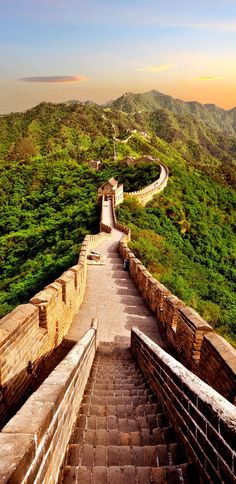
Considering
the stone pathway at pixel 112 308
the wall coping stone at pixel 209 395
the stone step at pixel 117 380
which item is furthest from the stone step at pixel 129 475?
the stone pathway at pixel 112 308

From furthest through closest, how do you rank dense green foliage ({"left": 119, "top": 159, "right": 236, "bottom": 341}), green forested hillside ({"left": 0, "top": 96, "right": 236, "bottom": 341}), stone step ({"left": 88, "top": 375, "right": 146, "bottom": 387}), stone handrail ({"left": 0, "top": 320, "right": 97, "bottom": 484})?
green forested hillside ({"left": 0, "top": 96, "right": 236, "bottom": 341})
dense green foliage ({"left": 119, "top": 159, "right": 236, "bottom": 341})
stone step ({"left": 88, "top": 375, "right": 146, "bottom": 387})
stone handrail ({"left": 0, "top": 320, "right": 97, "bottom": 484})

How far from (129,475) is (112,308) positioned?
27.3ft

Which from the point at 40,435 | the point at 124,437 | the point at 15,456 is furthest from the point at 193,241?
the point at 15,456

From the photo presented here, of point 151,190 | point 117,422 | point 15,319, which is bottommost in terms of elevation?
point 117,422

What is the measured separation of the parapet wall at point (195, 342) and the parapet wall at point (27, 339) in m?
2.30

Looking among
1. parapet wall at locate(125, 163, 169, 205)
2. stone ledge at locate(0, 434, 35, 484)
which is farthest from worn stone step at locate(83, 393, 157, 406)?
parapet wall at locate(125, 163, 169, 205)

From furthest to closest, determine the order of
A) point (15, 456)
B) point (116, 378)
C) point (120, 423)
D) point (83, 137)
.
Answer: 1. point (83, 137)
2. point (116, 378)
3. point (120, 423)
4. point (15, 456)

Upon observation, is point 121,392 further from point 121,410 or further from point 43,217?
point 43,217

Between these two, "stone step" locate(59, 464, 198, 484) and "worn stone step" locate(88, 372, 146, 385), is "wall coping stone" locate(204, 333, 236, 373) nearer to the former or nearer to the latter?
"worn stone step" locate(88, 372, 146, 385)

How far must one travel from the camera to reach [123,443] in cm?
324

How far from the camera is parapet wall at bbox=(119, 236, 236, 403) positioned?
13.7 ft

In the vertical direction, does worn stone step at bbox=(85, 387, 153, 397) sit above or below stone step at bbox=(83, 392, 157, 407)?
below

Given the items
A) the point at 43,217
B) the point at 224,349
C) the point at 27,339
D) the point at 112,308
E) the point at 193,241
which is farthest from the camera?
the point at 43,217

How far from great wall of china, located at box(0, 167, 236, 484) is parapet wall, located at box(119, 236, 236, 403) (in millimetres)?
20
